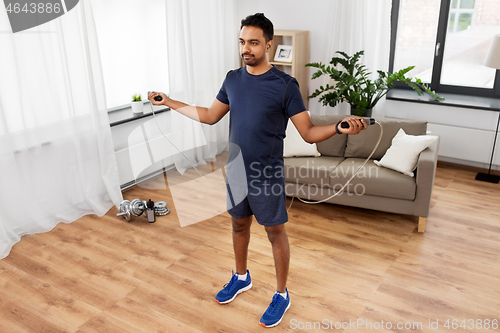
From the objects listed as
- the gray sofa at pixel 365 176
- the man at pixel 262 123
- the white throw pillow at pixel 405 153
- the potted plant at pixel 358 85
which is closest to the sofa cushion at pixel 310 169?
the gray sofa at pixel 365 176

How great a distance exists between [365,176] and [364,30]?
1.90m

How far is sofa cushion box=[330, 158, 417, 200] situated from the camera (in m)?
3.03

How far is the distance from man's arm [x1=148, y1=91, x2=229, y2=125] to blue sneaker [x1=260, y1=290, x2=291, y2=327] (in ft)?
3.17

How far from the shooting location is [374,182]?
3.10 metres

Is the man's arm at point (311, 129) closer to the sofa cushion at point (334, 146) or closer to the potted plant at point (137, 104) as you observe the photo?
the sofa cushion at point (334, 146)

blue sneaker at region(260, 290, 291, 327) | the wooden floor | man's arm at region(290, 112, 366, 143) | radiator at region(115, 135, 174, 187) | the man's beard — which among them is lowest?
the wooden floor

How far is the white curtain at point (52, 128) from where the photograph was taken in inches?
113

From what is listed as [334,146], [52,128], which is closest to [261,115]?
[334,146]

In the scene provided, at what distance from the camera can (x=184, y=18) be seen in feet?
13.2

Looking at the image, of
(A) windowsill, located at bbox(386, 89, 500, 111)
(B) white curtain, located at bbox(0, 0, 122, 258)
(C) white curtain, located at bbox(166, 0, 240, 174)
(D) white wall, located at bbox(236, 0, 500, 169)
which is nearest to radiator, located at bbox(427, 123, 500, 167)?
(D) white wall, located at bbox(236, 0, 500, 169)

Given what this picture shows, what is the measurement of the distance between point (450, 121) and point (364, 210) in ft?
5.28

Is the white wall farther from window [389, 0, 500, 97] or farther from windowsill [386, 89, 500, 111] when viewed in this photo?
window [389, 0, 500, 97]

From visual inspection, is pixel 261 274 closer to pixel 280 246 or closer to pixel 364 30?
pixel 280 246

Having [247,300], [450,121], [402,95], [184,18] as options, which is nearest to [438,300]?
[247,300]
